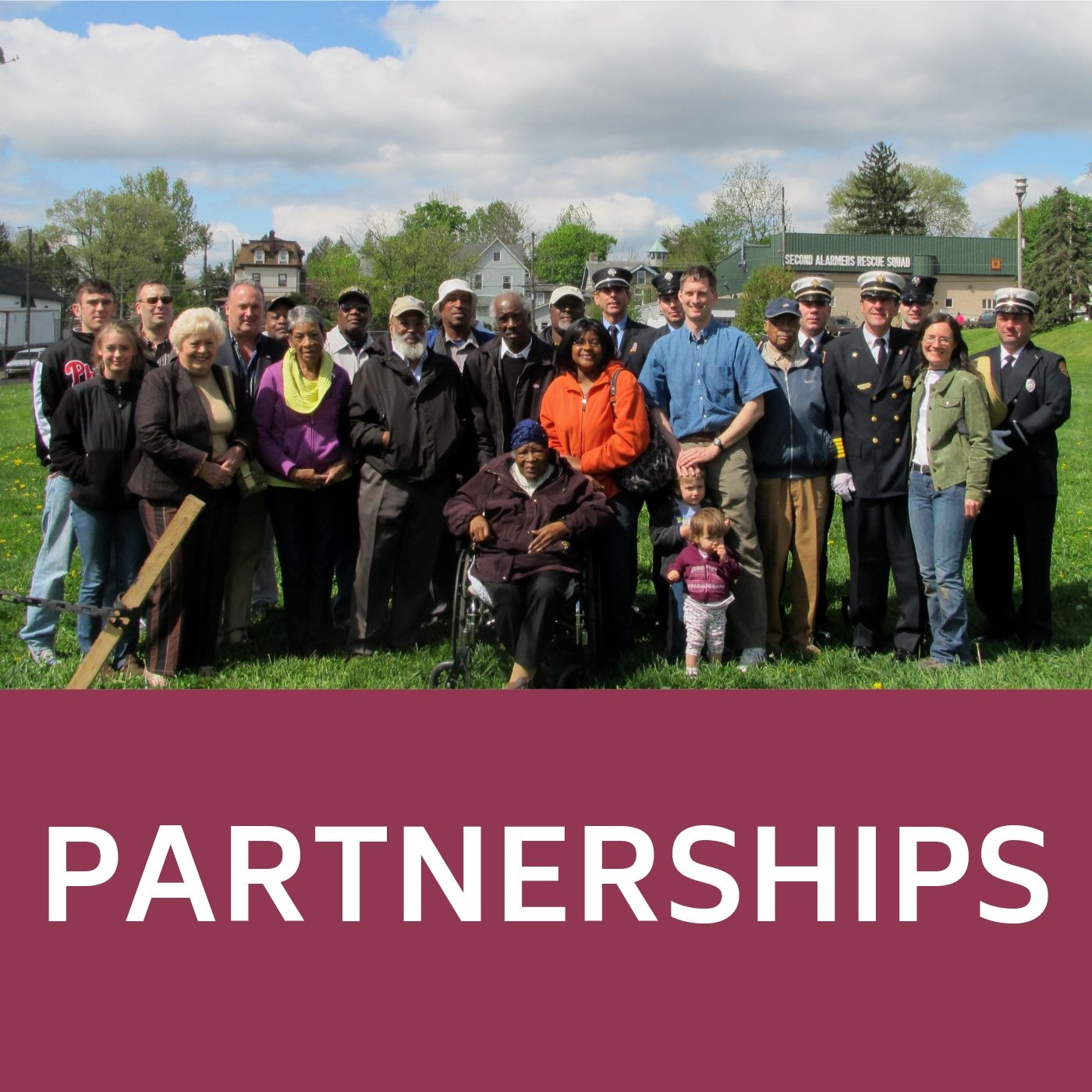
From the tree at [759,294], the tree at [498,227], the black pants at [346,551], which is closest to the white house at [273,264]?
the tree at [498,227]

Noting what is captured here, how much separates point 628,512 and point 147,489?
2.67m

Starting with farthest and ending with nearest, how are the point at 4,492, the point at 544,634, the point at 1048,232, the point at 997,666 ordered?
the point at 1048,232 → the point at 4,492 → the point at 997,666 → the point at 544,634

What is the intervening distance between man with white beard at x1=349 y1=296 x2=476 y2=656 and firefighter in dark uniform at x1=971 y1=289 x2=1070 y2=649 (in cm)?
318

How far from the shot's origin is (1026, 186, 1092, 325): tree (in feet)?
213

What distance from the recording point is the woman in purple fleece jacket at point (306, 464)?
6.79 metres

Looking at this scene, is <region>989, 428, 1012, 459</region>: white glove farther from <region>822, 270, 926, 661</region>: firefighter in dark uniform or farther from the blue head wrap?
the blue head wrap

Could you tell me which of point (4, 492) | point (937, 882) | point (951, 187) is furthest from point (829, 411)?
point (951, 187)

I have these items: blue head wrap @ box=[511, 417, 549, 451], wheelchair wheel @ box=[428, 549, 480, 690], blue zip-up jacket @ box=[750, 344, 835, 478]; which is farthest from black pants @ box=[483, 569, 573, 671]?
blue zip-up jacket @ box=[750, 344, 835, 478]

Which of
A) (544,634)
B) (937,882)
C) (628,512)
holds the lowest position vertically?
(937,882)

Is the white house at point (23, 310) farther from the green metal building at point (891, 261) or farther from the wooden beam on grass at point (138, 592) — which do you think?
the wooden beam on grass at point (138, 592)

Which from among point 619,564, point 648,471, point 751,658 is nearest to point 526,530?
point 619,564

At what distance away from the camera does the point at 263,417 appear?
22.3 ft

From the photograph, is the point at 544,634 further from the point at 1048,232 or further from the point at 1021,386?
the point at 1048,232

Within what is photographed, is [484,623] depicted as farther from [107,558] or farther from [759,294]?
[759,294]
